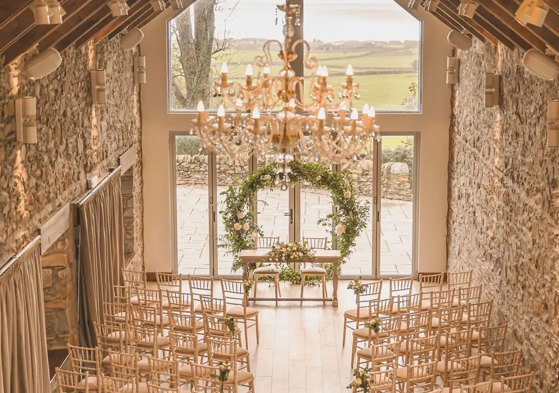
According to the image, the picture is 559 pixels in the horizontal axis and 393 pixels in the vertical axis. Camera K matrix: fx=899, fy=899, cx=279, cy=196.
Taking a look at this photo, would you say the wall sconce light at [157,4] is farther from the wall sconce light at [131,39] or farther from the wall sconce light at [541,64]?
the wall sconce light at [541,64]

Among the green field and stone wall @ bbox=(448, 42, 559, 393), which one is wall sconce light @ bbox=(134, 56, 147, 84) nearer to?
the green field

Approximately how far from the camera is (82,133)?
442 inches

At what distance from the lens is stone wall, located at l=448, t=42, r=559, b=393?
9156 millimetres

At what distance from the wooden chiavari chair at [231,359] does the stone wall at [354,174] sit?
514 cm

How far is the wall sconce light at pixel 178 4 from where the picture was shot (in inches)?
559

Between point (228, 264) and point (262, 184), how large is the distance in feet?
5.46

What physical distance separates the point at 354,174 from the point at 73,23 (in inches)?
277

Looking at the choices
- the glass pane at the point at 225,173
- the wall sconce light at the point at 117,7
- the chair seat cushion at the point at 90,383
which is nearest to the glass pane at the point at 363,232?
the glass pane at the point at 225,173

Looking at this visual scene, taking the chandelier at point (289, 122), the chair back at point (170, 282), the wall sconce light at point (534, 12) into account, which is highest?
the wall sconce light at point (534, 12)

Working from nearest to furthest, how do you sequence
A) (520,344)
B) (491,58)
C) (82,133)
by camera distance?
(520,344) < (82,133) < (491,58)

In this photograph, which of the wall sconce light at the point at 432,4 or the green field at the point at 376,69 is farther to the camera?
the green field at the point at 376,69

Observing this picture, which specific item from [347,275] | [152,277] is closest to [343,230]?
[347,275]

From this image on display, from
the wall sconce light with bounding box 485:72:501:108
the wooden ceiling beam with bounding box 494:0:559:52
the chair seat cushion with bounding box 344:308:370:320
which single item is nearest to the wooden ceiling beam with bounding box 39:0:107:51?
the wooden ceiling beam with bounding box 494:0:559:52

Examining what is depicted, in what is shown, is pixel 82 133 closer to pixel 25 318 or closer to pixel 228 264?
pixel 25 318
